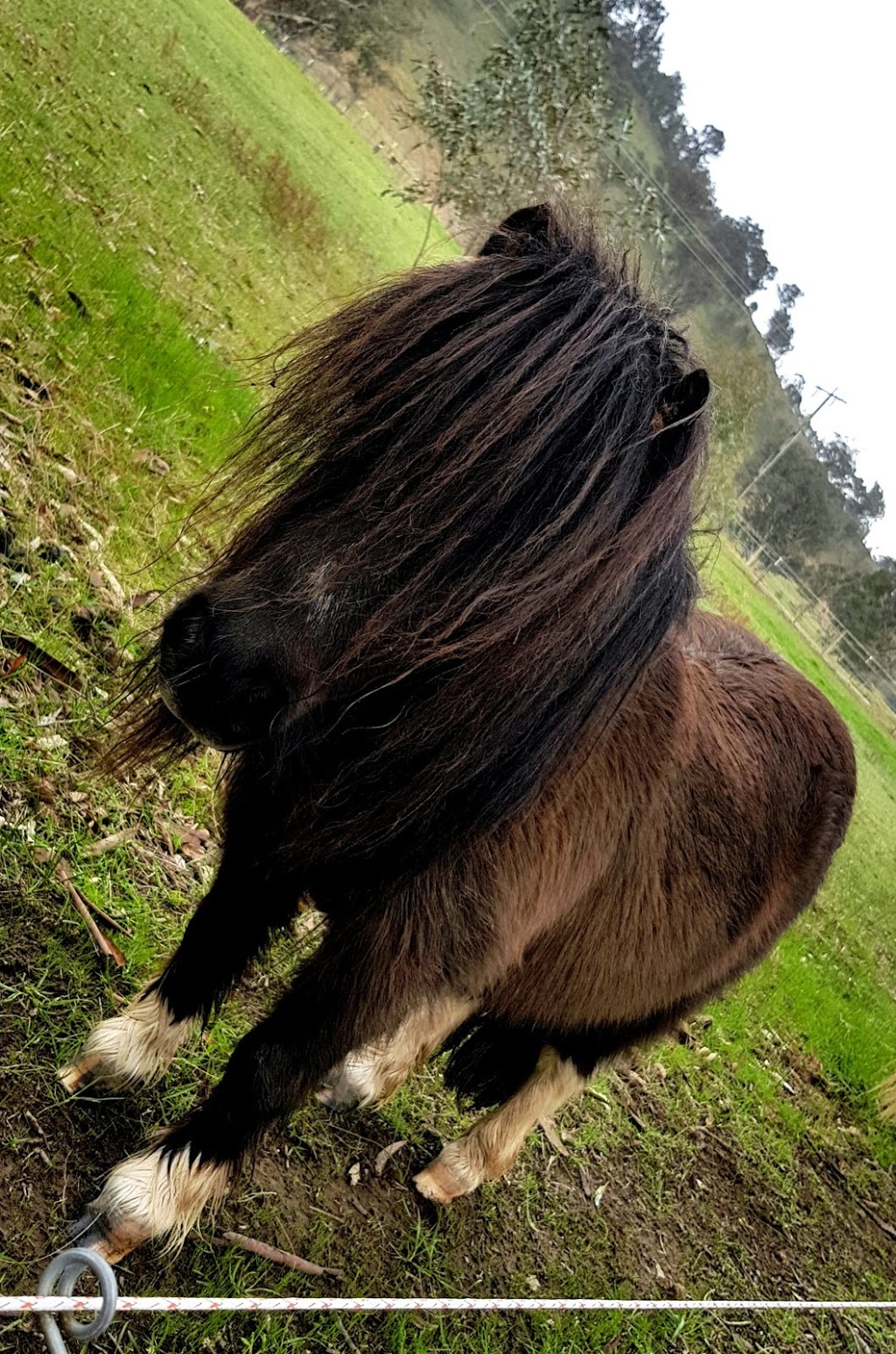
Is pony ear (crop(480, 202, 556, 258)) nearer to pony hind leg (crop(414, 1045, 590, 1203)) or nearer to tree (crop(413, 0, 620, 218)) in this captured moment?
pony hind leg (crop(414, 1045, 590, 1203))

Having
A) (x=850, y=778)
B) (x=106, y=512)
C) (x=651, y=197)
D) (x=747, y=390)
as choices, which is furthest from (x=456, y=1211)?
(x=747, y=390)

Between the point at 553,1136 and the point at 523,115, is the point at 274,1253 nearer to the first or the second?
the point at 553,1136

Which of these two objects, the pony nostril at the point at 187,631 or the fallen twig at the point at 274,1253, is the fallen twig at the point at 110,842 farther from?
the pony nostril at the point at 187,631

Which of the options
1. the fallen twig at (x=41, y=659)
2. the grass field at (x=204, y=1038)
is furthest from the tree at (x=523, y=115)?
the fallen twig at (x=41, y=659)

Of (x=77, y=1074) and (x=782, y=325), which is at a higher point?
(x=782, y=325)

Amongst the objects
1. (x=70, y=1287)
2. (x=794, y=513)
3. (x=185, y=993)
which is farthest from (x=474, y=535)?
(x=794, y=513)

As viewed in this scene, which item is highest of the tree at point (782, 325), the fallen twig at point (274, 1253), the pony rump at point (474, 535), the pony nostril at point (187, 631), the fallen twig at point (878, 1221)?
the tree at point (782, 325)

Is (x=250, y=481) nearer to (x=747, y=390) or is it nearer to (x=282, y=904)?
(x=282, y=904)

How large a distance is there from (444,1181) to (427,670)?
2.12 m

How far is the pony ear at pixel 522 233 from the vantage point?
179 centimetres

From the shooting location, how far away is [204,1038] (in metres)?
2.57

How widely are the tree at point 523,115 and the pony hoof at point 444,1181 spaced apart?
583 inches

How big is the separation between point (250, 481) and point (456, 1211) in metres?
2.36

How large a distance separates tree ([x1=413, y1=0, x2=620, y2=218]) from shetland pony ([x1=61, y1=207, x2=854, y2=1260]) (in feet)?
48.3
